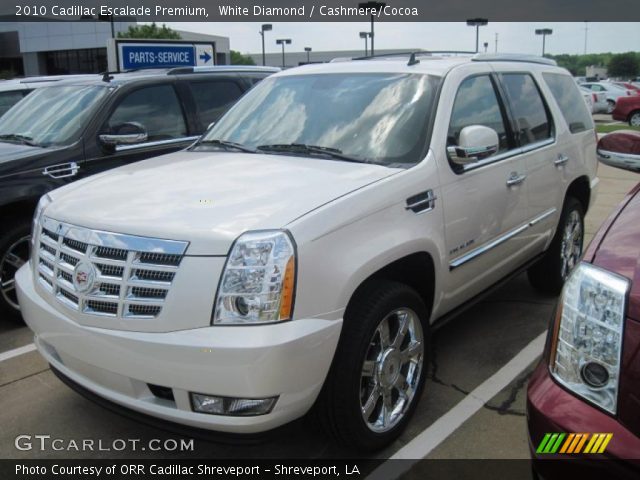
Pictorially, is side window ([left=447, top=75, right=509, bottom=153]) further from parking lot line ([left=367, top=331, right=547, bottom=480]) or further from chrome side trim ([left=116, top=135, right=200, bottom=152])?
chrome side trim ([left=116, top=135, right=200, bottom=152])

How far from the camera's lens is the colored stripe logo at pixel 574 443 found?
5.76ft

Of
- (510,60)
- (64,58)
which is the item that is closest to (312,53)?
(64,58)

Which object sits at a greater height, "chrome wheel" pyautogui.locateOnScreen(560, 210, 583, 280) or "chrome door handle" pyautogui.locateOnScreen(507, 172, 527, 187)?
"chrome door handle" pyautogui.locateOnScreen(507, 172, 527, 187)

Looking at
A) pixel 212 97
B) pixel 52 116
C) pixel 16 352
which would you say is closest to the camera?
pixel 16 352

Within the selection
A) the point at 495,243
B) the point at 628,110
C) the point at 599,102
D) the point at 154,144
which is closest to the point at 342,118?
the point at 495,243

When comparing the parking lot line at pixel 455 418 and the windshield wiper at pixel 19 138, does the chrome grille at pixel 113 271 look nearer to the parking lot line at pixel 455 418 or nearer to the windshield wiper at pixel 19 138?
the parking lot line at pixel 455 418

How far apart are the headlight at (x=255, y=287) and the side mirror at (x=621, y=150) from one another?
1807 millimetres

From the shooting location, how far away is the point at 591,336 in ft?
6.25

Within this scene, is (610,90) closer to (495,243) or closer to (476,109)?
(476,109)

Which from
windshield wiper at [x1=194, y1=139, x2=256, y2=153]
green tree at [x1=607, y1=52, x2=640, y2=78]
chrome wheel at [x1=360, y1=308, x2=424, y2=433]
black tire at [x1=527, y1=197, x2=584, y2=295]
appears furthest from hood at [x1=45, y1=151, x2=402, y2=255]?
green tree at [x1=607, y1=52, x2=640, y2=78]

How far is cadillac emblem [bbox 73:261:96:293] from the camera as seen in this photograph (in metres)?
2.59

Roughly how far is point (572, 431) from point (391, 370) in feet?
4.13

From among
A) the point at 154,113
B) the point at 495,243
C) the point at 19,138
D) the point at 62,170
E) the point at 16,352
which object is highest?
the point at 154,113

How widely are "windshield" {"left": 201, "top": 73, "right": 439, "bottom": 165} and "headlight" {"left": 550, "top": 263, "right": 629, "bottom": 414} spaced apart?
4.66 feet
